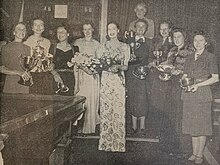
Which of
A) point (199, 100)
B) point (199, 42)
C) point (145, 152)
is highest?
point (199, 42)

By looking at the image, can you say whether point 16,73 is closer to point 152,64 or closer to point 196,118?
point 152,64

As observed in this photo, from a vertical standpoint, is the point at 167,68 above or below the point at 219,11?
below

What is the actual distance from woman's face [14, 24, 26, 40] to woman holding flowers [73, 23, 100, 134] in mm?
115

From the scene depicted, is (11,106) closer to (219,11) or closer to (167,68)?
(167,68)

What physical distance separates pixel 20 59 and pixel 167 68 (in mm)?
311

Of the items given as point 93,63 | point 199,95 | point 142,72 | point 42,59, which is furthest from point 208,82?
point 42,59

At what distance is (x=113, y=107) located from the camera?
34.3 inches

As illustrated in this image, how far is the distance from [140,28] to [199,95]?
0.61ft

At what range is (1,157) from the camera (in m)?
0.84

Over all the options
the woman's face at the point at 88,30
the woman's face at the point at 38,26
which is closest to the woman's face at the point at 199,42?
the woman's face at the point at 88,30

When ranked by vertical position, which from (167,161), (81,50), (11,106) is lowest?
(167,161)

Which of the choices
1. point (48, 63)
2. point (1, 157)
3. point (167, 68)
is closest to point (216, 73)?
point (167, 68)

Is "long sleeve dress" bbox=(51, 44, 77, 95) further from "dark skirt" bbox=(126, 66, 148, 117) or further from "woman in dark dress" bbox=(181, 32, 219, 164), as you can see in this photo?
"woman in dark dress" bbox=(181, 32, 219, 164)

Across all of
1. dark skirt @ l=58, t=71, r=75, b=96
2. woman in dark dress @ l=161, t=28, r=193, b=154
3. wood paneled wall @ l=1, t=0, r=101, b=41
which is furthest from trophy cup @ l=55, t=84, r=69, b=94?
woman in dark dress @ l=161, t=28, r=193, b=154
